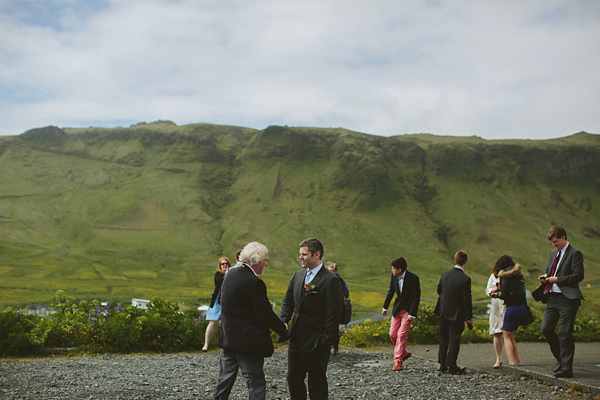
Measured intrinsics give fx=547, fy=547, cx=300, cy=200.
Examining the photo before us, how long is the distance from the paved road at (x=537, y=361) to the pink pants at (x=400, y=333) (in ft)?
6.02

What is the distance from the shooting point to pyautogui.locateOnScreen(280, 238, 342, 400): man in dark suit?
25.0 feet

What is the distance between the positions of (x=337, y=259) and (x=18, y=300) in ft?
283

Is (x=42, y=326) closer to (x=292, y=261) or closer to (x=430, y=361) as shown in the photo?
(x=430, y=361)

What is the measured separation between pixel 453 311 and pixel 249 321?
256 inches

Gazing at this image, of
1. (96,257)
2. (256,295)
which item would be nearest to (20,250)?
(96,257)

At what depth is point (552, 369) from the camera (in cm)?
1155

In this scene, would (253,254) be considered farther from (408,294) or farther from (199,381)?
(408,294)

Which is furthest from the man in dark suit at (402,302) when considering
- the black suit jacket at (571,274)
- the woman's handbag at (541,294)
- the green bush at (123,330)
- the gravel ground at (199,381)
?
the green bush at (123,330)

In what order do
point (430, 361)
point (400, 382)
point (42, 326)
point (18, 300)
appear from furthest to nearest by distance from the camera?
point (18, 300) < point (42, 326) < point (430, 361) < point (400, 382)

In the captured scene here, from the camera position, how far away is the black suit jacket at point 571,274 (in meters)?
10.5

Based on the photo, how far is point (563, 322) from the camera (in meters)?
10.7

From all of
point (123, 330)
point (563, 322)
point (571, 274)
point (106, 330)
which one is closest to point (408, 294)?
point (563, 322)

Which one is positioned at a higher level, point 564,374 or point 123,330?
point 564,374

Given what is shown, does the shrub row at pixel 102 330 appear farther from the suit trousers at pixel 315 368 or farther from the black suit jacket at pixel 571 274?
the black suit jacket at pixel 571 274
